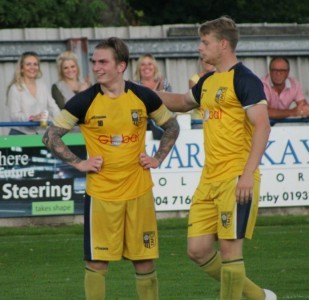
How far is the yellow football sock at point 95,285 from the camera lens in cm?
981

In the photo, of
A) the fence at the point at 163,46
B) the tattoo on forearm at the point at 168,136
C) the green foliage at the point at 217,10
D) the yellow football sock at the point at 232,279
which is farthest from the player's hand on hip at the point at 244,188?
the green foliage at the point at 217,10

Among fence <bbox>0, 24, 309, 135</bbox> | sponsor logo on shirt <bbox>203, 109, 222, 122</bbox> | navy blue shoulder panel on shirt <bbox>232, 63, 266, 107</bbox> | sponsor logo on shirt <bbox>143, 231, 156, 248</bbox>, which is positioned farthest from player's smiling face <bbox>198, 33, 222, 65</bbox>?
fence <bbox>0, 24, 309, 135</bbox>

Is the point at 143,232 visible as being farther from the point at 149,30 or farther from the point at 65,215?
the point at 149,30

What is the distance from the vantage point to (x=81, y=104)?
32.1 feet

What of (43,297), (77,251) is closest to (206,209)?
(43,297)

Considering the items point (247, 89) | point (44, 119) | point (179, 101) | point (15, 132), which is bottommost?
point (15, 132)

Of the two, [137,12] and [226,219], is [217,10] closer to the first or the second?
[137,12]

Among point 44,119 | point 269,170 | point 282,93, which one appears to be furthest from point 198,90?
point 282,93

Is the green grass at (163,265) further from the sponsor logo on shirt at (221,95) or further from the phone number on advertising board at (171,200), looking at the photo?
the sponsor logo on shirt at (221,95)

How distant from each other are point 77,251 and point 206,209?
15.7ft

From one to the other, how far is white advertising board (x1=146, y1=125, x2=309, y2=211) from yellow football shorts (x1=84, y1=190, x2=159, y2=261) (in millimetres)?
6790

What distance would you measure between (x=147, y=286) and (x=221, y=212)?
772 mm

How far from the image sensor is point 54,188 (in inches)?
651

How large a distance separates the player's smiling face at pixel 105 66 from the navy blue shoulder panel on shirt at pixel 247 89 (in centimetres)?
86
